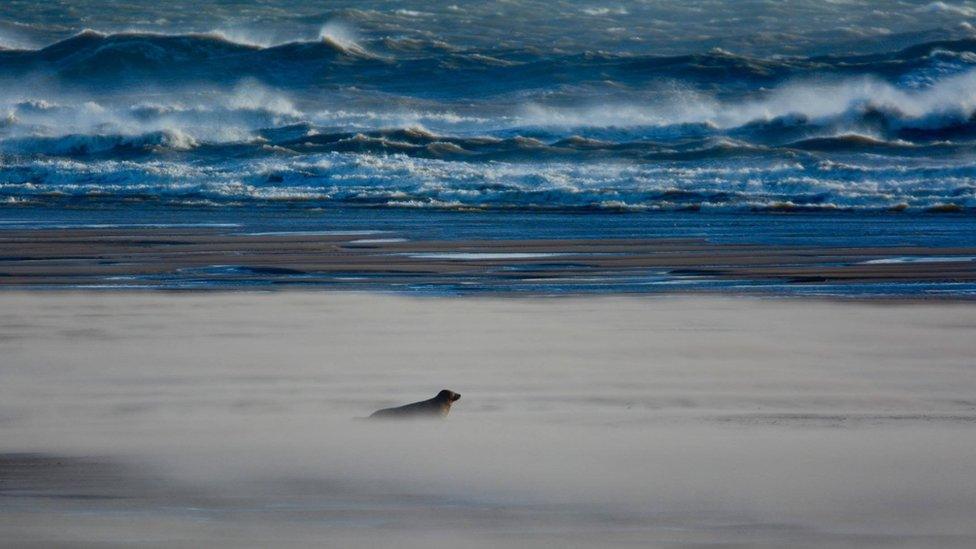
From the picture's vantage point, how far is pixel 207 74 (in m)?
36.9

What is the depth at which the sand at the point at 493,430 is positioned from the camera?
289 cm

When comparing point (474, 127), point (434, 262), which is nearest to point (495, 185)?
point (434, 262)

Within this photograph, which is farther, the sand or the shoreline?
the shoreline

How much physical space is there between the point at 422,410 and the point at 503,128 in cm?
2586

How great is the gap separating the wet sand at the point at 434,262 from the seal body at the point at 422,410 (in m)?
3.43

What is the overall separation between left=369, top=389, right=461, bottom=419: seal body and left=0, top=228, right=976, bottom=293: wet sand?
11.2ft

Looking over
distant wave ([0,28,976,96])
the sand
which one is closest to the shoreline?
the sand

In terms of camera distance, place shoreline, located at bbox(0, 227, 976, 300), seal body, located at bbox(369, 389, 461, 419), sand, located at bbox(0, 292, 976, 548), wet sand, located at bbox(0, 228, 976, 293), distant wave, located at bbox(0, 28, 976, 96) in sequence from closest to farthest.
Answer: sand, located at bbox(0, 292, 976, 548)
seal body, located at bbox(369, 389, 461, 419)
shoreline, located at bbox(0, 227, 976, 300)
wet sand, located at bbox(0, 228, 976, 293)
distant wave, located at bbox(0, 28, 976, 96)

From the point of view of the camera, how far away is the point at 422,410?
3.97 metres

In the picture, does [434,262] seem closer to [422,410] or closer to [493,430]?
[422,410]

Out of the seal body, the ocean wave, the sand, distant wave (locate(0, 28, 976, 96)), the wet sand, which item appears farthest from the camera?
distant wave (locate(0, 28, 976, 96))

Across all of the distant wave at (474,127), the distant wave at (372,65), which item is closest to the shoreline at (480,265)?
the distant wave at (474,127)

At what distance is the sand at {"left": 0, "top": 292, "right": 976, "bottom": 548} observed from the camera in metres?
2.89

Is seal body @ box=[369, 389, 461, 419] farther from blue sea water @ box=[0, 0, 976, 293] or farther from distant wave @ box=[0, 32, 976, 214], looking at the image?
distant wave @ box=[0, 32, 976, 214]
